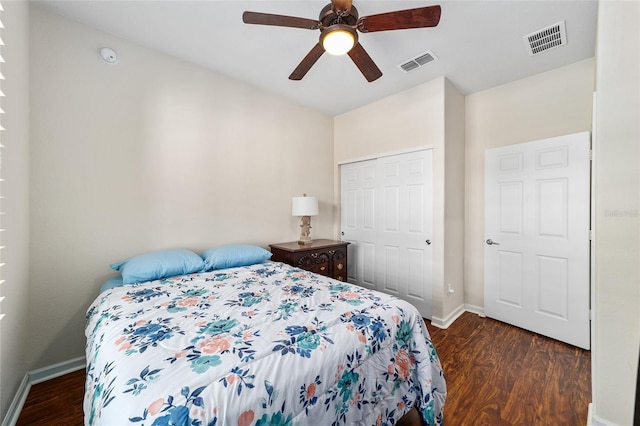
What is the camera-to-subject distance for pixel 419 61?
249 cm

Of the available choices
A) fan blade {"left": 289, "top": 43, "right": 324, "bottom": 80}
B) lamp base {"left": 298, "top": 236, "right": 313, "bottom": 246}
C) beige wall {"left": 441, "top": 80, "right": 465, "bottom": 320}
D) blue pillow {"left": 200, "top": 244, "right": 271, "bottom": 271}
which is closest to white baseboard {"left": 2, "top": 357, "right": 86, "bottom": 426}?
blue pillow {"left": 200, "top": 244, "right": 271, "bottom": 271}

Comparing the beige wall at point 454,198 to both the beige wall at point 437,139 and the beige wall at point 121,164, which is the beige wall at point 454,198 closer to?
the beige wall at point 437,139

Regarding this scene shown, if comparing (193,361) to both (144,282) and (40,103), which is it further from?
(40,103)

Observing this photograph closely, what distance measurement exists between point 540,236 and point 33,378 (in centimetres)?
451

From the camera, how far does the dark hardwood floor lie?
1550 millimetres

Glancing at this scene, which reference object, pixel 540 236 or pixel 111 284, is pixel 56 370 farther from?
pixel 540 236

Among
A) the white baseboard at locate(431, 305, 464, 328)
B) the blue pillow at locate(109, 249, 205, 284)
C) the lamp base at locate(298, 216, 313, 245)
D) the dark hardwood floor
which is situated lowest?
the dark hardwood floor

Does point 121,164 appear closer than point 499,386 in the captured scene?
No

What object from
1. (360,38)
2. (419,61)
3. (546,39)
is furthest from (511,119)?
(360,38)

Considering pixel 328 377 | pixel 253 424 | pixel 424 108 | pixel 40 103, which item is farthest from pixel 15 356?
pixel 424 108

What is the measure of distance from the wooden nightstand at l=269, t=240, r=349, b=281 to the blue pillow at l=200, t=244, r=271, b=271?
346 mm

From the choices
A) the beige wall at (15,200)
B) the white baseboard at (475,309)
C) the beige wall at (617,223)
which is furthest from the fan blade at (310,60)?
the white baseboard at (475,309)

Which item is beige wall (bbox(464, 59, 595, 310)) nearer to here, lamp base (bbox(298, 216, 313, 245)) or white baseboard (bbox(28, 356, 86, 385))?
lamp base (bbox(298, 216, 313, 245))

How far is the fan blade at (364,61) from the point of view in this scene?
178 centimetres
